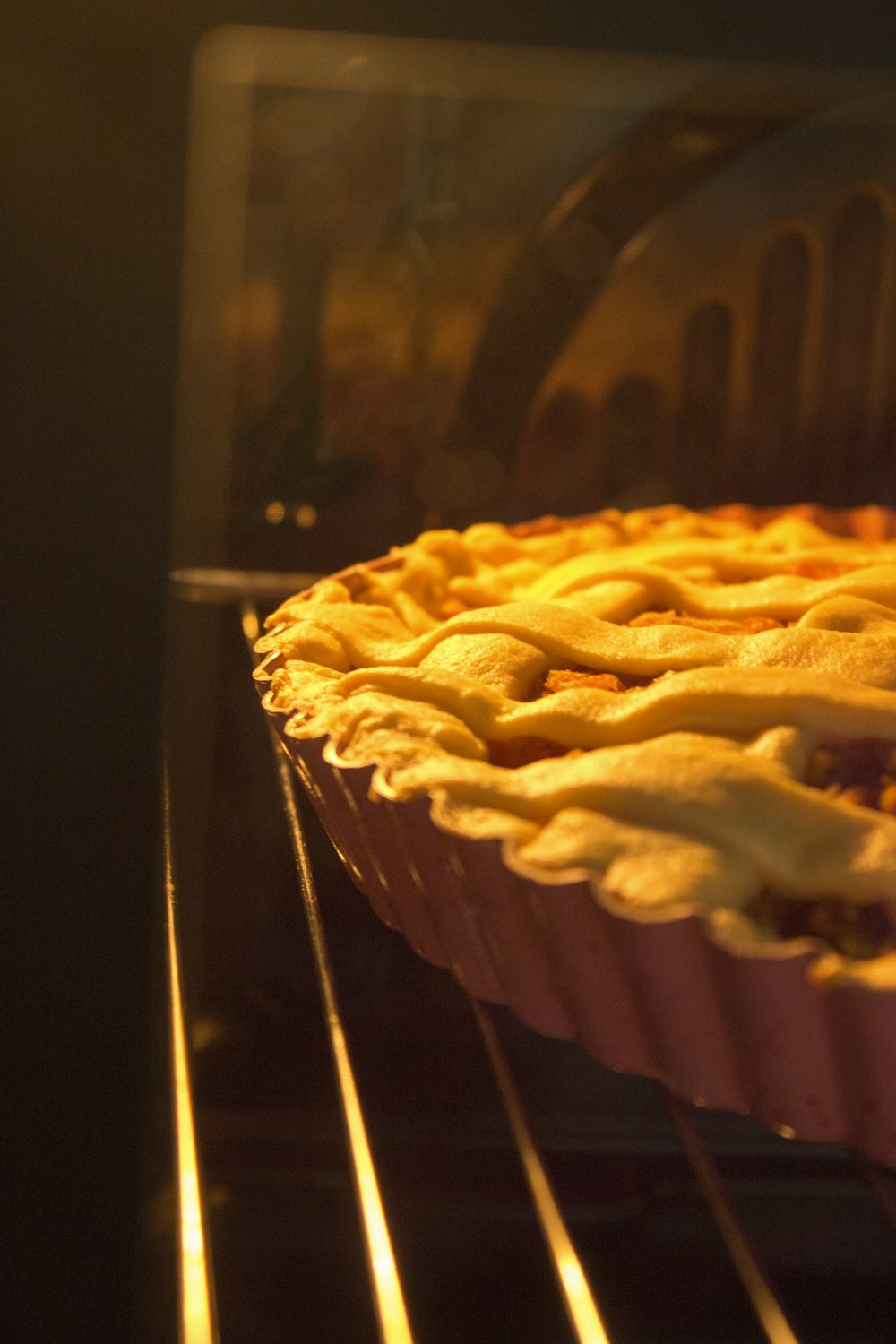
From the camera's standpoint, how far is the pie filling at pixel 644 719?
0.48 m

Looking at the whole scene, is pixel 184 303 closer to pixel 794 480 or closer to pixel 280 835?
pixel 280 835

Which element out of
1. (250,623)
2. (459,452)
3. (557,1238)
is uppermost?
(459,452)

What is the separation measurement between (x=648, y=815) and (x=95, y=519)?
1.54 feet

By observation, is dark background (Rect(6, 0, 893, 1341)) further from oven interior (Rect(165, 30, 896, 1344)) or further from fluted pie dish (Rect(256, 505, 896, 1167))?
fluted pie dish (Rect(256, 505, 896, 1167))

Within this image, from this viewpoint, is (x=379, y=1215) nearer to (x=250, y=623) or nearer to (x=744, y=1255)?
(x=744, y=1255)

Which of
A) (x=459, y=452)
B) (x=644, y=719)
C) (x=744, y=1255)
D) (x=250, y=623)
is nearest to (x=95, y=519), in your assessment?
(x=250, y=623)

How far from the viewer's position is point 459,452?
3.42ft

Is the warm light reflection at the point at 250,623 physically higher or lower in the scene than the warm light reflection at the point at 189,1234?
higher

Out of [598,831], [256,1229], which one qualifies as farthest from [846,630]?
[256,1229]

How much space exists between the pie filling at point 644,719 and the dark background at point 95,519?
6.1 inches

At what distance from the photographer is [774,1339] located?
0.51 metres

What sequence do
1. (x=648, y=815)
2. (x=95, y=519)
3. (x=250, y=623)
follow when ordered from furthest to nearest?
(x=250, y=623) < (x=95, y=519) < (x=648, y=815)

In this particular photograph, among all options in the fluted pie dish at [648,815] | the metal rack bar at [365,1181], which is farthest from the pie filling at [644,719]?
the metal rack bar at [365,1181]

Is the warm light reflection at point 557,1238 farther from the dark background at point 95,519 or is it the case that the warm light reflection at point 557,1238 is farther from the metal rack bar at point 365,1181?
the dark background at point 95,519
